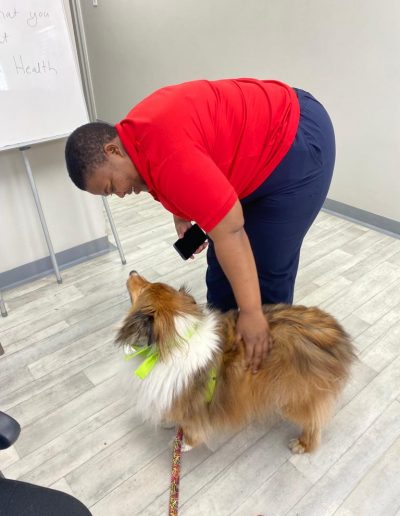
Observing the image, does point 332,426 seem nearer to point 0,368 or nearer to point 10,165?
point 0,368

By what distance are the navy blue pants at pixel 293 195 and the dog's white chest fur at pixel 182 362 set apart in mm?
354

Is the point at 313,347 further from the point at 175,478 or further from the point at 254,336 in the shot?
the point at 175,478

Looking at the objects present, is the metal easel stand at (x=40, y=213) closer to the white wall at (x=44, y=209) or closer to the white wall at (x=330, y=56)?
the white wall at (x=44, y=209)

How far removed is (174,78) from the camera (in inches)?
154

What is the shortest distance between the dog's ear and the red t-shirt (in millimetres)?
325

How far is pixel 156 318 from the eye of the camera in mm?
1046

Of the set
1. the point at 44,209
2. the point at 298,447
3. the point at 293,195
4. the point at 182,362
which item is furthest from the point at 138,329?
the point at 44,209

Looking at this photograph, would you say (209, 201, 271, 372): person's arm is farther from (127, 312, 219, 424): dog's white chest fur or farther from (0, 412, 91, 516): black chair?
(0, 412, 91, 516): black chair

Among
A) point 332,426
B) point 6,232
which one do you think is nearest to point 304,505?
point 332,426

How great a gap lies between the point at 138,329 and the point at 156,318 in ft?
0.20

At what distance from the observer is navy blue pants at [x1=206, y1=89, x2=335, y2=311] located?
1.17 meters

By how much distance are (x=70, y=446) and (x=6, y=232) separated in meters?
1.45

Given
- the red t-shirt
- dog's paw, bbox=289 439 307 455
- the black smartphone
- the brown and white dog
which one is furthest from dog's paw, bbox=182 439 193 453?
the red t-shirt

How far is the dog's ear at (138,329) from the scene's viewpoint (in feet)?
3.43
